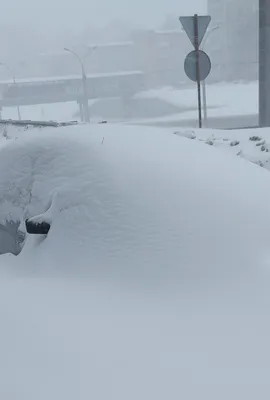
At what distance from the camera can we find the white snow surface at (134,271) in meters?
1.92

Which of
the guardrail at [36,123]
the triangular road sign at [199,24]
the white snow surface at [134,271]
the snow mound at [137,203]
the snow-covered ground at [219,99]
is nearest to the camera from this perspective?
the white snow surface at [134,271]

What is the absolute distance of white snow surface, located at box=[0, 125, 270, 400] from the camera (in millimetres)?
1920

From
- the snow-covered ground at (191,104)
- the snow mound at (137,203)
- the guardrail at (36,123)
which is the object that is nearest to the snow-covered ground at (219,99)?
the snow-covered ground at (191,104)

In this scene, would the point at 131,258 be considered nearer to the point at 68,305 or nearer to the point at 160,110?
the point at 68,305

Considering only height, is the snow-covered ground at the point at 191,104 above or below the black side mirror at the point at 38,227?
below

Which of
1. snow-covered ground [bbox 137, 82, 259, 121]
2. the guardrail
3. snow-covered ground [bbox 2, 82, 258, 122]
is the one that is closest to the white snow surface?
the guardrail

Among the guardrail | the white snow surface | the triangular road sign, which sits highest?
the triangular road sign

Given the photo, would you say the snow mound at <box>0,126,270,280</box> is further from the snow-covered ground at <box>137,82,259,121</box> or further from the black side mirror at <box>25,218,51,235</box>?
the snow-covered ground at <box>137,82,259,121</box>

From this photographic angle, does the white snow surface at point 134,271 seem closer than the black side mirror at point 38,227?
Yes

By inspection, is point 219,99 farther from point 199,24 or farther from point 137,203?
point 137,203

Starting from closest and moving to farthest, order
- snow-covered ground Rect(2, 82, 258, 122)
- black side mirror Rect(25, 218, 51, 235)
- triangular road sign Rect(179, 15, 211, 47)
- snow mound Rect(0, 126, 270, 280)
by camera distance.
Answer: snow mound Rect(0, 126, 270, 280), black side mirror Rect(25, 218, 51, 235), triangular road sign Rect(179, 15, 211, 47), snow-covered ground Rect(2, 82, 258, 122)

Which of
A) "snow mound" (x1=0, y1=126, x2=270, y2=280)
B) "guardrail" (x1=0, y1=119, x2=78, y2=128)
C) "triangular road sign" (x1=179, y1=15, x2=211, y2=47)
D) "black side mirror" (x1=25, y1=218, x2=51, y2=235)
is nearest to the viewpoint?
"snow mound" (x1=0, y1=126, x2=270, y2=280)

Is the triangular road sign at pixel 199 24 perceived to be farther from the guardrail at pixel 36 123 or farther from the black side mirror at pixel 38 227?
the black side mirror at pixel 38 227

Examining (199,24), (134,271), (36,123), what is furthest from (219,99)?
(134,271)
